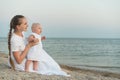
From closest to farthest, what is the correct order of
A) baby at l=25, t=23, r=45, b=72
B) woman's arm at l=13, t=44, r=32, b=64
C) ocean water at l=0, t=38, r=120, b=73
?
1. woman's arm at l=13, t=44, r=32, b=64
2. baby at l=25, t=23, r=45, b=72
3. ocean water at l=0, t=38, r=120, b=73

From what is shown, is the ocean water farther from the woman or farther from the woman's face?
the woman's face

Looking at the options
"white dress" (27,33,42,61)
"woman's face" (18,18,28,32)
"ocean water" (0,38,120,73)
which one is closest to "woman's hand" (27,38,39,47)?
"white dress" (27,33,42,61)

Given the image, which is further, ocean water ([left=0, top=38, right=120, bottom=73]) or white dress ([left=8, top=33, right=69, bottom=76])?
ocean water ([left=0, top=38, right=120, bottom=73])

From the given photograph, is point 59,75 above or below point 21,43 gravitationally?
below

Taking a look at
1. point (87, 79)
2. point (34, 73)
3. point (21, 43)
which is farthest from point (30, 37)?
point (87, 79)

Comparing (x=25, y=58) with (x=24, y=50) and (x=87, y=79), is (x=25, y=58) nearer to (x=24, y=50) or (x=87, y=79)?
(x=24, y=50)

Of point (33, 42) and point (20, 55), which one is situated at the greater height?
point (33, 42)

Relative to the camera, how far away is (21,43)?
29.4 ft

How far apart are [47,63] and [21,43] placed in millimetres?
825

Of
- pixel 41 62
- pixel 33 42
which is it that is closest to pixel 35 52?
pixel 33 42

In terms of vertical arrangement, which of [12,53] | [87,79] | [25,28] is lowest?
[87,79]

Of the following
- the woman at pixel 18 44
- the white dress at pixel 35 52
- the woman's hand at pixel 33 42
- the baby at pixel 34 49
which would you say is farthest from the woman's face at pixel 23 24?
the woman's hand at pixel 33 42

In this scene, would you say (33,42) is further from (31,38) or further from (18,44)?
(18,44)

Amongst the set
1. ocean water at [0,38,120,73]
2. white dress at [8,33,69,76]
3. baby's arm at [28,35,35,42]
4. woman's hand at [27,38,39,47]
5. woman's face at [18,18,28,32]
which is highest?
woman's face at [18,18,28,32]
